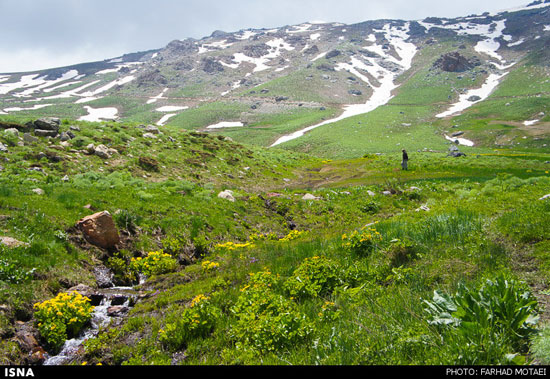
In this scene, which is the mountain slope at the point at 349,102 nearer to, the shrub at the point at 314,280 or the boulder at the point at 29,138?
Result: the boulder at the point at 29,138

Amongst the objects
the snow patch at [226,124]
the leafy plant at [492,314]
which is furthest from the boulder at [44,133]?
the snow patch at [226,124]

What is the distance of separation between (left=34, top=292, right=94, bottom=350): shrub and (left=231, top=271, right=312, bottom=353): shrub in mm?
4079

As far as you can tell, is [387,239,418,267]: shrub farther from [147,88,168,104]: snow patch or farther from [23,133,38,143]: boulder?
[147,88,168,104]: snow patch

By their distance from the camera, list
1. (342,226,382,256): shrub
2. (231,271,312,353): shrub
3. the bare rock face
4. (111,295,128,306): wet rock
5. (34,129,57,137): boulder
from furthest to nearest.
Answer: (34,129,57,137): boulder → the bare rock face → (111,295,128,306): wet rock → (342,226,382,256): shrub → (231,271,312,353): shrub

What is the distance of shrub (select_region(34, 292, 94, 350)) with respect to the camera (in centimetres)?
662

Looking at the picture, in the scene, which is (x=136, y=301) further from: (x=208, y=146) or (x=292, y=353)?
(x=208, y=146)

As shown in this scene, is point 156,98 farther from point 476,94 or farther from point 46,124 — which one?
point 476,94

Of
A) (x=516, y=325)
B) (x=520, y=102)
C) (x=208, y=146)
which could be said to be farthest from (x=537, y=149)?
(x=516, y=325)

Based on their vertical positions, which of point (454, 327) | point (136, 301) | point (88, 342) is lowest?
point (136, 301)

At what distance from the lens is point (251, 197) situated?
21062 mm

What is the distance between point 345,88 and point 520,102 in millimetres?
87505

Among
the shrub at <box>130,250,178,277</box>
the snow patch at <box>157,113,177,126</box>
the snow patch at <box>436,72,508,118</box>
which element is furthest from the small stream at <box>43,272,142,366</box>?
the snow patch at <box>157,113,177,126</box>

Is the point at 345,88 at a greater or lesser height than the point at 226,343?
greater

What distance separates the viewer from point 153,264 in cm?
1121
